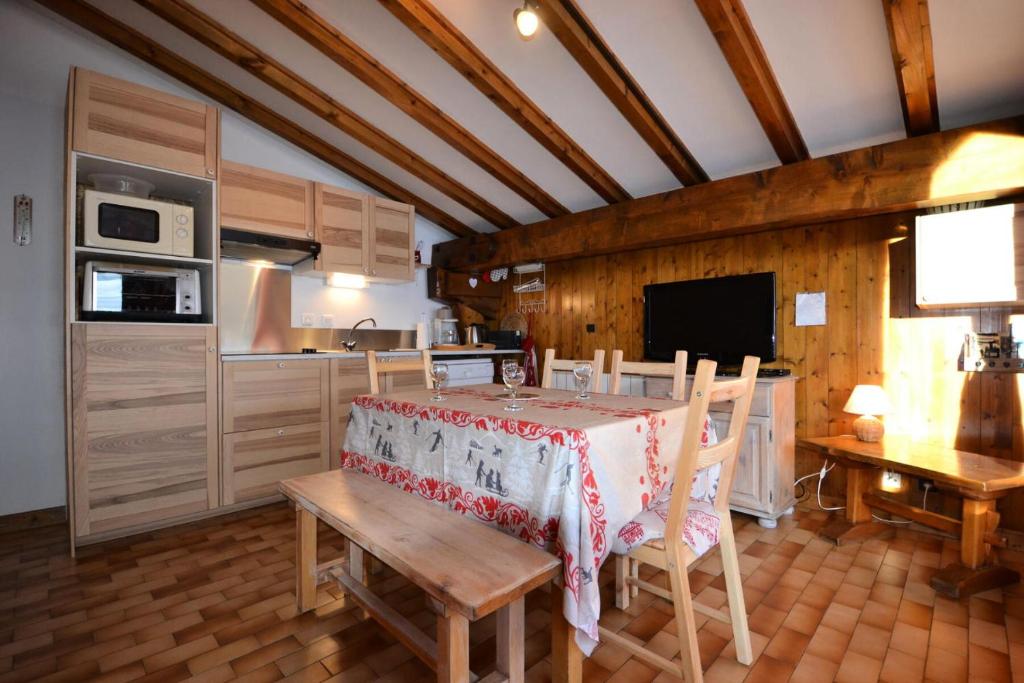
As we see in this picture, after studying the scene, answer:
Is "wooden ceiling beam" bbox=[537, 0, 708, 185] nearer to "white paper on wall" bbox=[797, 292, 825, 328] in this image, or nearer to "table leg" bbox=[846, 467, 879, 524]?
"white paper on wall" bbox=[797, 292, 825, 328]

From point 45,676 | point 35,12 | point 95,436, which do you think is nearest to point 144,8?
A: point 35,12

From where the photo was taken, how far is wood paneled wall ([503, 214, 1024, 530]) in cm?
251

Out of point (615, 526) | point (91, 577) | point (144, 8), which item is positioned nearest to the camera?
point (615, 526)

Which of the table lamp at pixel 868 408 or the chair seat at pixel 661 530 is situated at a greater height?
the table lamp at pixel 868 408

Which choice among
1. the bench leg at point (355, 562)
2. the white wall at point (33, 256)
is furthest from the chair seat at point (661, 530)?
the white wall at point (33, 256)

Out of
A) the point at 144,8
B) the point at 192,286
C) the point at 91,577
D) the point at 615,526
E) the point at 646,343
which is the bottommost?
the point at 91,577

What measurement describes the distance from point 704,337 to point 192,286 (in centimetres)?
330

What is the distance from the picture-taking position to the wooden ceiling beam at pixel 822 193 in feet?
7.04

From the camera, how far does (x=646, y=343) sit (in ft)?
12.5

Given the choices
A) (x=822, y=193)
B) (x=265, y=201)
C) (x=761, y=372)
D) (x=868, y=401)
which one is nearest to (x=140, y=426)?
(x=265, y=201)

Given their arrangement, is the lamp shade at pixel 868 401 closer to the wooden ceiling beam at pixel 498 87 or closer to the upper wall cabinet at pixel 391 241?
the wooden ceiling beam at pixel 498 87

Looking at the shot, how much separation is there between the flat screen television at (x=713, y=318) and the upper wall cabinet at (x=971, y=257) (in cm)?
82

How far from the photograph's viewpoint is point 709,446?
1.30 m

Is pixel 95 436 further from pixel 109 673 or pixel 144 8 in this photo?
pixel 144 8
